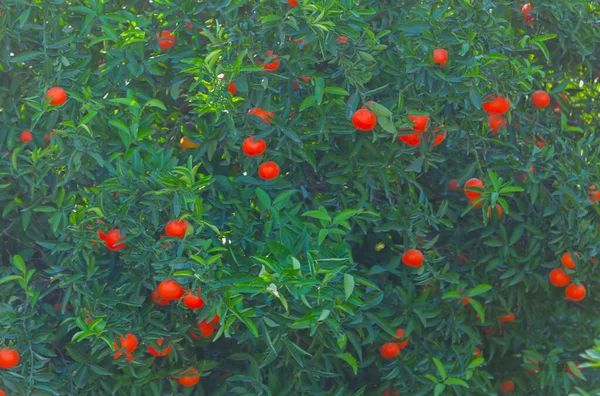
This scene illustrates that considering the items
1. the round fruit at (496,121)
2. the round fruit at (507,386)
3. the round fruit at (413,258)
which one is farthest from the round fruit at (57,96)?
the round fruit at (507,386)

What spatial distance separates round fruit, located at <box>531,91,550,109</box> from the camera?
8.96 feet

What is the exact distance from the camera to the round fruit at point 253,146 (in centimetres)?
224

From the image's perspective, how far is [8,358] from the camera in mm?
2131

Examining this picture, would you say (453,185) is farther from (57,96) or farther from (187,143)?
(57,96)

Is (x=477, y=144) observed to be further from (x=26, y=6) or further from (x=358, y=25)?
(x=26, y=6)

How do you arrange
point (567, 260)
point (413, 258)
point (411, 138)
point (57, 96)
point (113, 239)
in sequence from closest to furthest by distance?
point (113, 239), point (57, 96), point (411, 138), point (413, 258), point (567, 260)

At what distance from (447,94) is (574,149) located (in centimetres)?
62

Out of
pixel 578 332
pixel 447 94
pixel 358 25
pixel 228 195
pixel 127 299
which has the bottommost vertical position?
pixel 578 332

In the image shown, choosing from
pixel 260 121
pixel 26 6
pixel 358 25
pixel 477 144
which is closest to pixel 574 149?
pixel 477 144

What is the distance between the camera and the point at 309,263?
6.48 ft

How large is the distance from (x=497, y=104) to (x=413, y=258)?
0.54 meters

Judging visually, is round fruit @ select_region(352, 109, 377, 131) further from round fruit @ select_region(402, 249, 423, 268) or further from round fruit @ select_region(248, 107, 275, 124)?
round fruit @ select_region(402, 249, 423, 268)

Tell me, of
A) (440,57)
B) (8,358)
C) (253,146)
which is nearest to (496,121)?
(440,57)

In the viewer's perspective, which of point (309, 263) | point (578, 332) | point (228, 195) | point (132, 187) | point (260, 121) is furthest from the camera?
point (578, 332)
